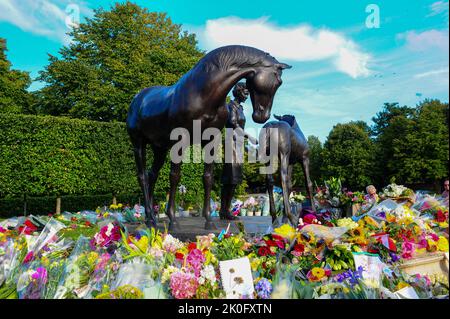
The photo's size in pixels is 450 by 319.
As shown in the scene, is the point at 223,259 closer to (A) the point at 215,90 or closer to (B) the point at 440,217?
(A) the point at 215,90

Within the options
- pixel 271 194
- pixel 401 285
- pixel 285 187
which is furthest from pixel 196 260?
pixel 271 194

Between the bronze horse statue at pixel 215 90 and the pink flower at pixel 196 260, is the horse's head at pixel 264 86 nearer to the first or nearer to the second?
the bronze horse statue at pixel 215 90

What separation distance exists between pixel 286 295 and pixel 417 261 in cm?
208

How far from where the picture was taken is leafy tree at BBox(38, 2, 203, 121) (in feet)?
84.5

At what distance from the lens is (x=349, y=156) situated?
145 ft

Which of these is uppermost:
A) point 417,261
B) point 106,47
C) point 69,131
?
point 106,47

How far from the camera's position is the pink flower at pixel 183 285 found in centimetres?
320

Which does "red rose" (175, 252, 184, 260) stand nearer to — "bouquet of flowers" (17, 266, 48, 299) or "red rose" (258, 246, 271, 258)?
"red rose" (258, 246, 271, 258)

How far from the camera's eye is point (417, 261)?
4.35m

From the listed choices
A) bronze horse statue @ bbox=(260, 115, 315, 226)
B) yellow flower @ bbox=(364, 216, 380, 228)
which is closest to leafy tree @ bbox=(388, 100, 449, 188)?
bronze horse statue @ bbox=(260, 115, 315, 226)

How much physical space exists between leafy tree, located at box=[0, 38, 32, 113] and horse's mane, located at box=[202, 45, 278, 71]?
81.7 feet

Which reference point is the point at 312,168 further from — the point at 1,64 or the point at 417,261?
the point at 417,261

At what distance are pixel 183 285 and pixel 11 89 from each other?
1122 inches
